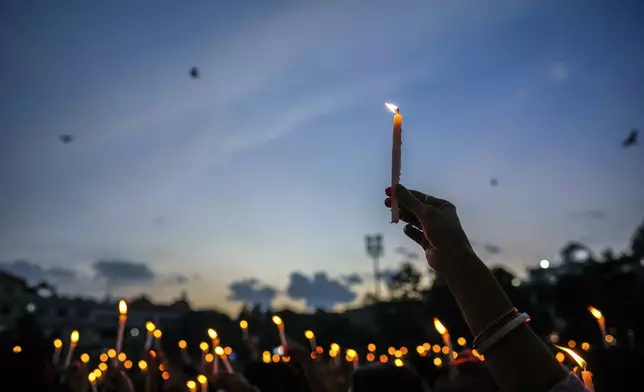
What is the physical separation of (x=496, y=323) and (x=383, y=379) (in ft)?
4.92

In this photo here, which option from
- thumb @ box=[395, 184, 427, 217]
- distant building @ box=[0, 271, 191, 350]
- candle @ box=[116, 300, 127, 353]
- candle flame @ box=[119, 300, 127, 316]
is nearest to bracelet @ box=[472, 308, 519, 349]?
thumb @ box=[395, 184, 427, 217]

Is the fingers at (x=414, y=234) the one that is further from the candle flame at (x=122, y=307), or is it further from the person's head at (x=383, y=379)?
the candle flame at (x=122, y=307)

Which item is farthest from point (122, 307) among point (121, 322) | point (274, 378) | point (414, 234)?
point (414, 234)

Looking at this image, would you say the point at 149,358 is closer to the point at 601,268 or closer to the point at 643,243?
the point at 601,268

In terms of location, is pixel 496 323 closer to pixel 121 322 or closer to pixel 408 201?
pixel 408 201

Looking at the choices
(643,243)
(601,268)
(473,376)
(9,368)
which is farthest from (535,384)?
(643,243)

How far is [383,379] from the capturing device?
278 cm

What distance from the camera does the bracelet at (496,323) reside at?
4.64 ft

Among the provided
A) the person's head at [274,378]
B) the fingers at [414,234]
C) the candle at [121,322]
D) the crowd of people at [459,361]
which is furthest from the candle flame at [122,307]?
the fingers at [414,234]

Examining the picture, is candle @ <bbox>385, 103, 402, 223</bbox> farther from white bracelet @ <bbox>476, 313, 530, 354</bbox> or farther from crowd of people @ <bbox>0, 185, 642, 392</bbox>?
white bracelet @ <bbox>476, 313, 530, 354</bbox>

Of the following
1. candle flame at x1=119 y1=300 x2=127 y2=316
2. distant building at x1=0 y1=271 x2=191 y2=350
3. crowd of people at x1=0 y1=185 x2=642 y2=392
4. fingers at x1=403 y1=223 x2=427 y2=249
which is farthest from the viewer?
distant building at x1=0 y1=271 x2=191 y2=350

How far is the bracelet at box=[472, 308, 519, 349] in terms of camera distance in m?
1.41

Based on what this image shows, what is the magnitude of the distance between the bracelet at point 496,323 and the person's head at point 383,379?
4.71 feet

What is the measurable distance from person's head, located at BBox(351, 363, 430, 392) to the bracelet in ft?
4.71
